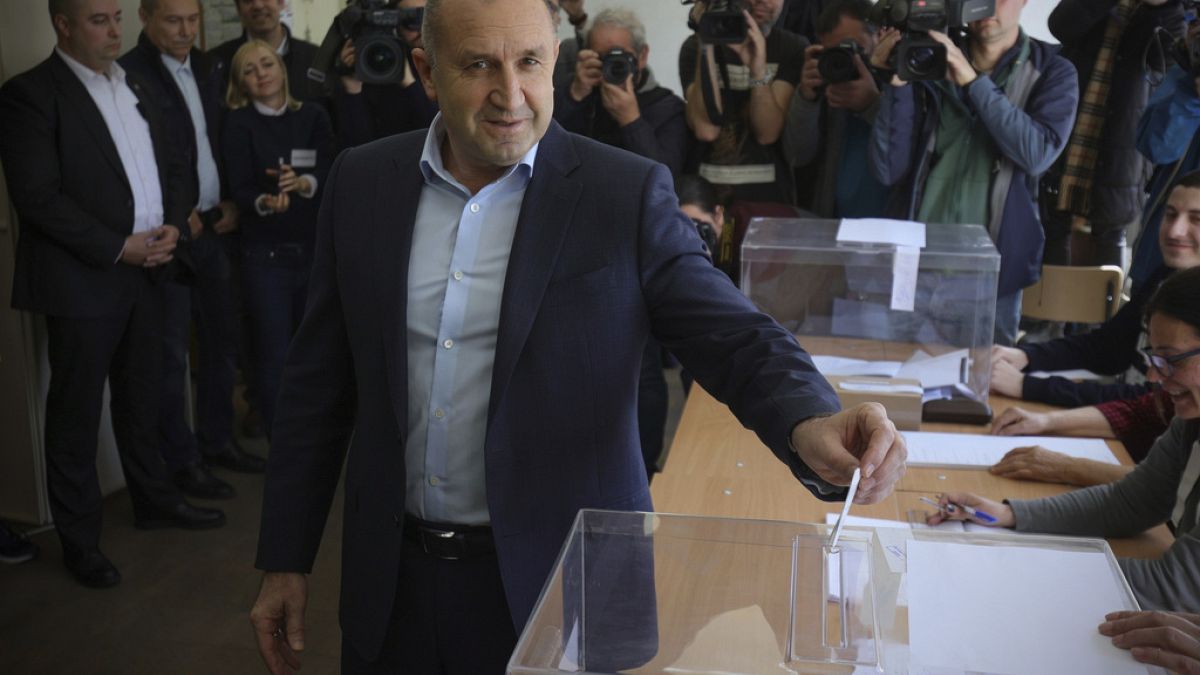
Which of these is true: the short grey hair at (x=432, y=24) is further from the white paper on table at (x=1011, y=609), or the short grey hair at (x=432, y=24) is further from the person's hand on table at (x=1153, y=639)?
the person's hand on table at (x=1153, y=639)

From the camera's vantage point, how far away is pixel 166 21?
3.91m

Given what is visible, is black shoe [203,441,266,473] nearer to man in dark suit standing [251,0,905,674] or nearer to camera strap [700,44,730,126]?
camera strap [700,44,730,126]

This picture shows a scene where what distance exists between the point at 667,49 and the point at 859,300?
87.1 inches

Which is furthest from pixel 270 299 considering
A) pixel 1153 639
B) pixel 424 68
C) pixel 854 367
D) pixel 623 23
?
pixel 1153 639

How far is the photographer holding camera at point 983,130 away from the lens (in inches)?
131

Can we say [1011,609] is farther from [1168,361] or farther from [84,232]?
[84,232]

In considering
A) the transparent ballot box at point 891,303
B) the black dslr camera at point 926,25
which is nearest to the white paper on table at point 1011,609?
the transparent ballot box at point 891,303

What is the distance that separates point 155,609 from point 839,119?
251 cm

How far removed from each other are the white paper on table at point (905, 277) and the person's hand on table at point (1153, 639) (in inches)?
71.6

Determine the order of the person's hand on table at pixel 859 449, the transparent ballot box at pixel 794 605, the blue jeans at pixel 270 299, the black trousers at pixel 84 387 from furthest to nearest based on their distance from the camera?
the blue jeans at pixel 270 299 < the black trousers at pixel 84 387 < the person's hand on table at pixel 859 449 < the transparent ballot box at pixel 794 605

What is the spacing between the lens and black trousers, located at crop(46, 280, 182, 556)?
3367 millimetres

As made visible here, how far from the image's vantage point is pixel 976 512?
2.11 m

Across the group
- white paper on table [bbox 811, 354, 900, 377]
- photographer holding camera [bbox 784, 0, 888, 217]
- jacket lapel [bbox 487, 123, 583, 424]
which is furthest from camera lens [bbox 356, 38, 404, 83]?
jacket lapel [bbox 487, 123, 583, 424]

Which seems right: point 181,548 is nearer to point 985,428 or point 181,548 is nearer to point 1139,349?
point 985,428
